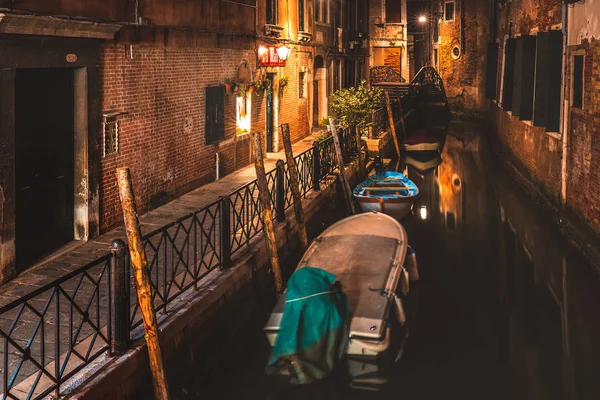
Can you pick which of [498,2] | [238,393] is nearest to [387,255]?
[238,393]

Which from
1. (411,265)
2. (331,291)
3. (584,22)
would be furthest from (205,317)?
(584,22)

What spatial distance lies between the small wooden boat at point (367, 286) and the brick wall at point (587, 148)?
329 centimetres

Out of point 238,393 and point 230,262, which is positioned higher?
point 230,262

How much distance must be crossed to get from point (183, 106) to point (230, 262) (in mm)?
4705

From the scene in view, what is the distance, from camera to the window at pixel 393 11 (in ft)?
111

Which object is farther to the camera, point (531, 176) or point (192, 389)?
point (531, 176)

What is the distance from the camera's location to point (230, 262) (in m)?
7.71

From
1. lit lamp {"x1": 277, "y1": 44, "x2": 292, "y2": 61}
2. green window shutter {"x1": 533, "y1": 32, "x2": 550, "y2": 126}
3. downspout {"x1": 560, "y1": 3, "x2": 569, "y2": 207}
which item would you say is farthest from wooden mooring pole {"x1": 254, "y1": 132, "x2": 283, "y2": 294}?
lit lamp {"x1": 277, "y1": 44, "x2": 292, "y2": 61}

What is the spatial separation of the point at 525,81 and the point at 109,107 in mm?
10282

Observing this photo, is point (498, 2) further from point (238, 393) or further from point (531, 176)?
point (238, 393)

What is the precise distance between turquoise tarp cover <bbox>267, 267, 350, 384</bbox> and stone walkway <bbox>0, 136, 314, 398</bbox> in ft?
4.72

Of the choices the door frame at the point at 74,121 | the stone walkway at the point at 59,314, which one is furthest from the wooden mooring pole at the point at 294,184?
the door frame at the point at 74,121

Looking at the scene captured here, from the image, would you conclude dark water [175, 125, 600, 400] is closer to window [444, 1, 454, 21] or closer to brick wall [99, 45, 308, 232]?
brick wall [99, 45, 308, 232]

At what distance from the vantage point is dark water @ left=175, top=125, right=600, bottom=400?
21.8ft
